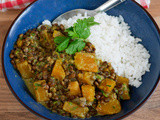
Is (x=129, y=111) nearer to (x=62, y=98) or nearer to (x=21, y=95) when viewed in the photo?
(x=62, y=98)

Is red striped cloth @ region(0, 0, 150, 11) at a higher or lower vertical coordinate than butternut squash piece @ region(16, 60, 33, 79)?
higher

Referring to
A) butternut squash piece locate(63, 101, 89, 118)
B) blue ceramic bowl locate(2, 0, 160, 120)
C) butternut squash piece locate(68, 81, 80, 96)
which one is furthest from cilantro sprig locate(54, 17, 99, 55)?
butternut squash piece locate(63, 101, 89, 118)

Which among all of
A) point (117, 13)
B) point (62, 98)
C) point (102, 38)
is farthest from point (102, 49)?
point (62, 98)

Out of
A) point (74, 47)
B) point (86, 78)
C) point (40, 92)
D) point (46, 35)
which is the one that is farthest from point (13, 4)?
point (86, 78)

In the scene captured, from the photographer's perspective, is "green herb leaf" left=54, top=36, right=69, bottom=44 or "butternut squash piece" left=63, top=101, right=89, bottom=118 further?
"green herb leaf" left=54, top=36, right=69, bottom=44

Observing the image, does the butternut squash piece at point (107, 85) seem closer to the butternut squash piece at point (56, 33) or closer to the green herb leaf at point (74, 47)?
the green herb leaf at point (74, 47)

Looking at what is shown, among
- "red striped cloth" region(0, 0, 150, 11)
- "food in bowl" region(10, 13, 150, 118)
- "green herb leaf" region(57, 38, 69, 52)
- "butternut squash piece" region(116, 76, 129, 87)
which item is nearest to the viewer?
"food in bowl" region(10, 13, 150, 118)

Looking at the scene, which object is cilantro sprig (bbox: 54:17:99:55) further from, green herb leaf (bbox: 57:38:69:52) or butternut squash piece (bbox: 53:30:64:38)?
butternut squash piece (bbox: 53:30:64:38)
